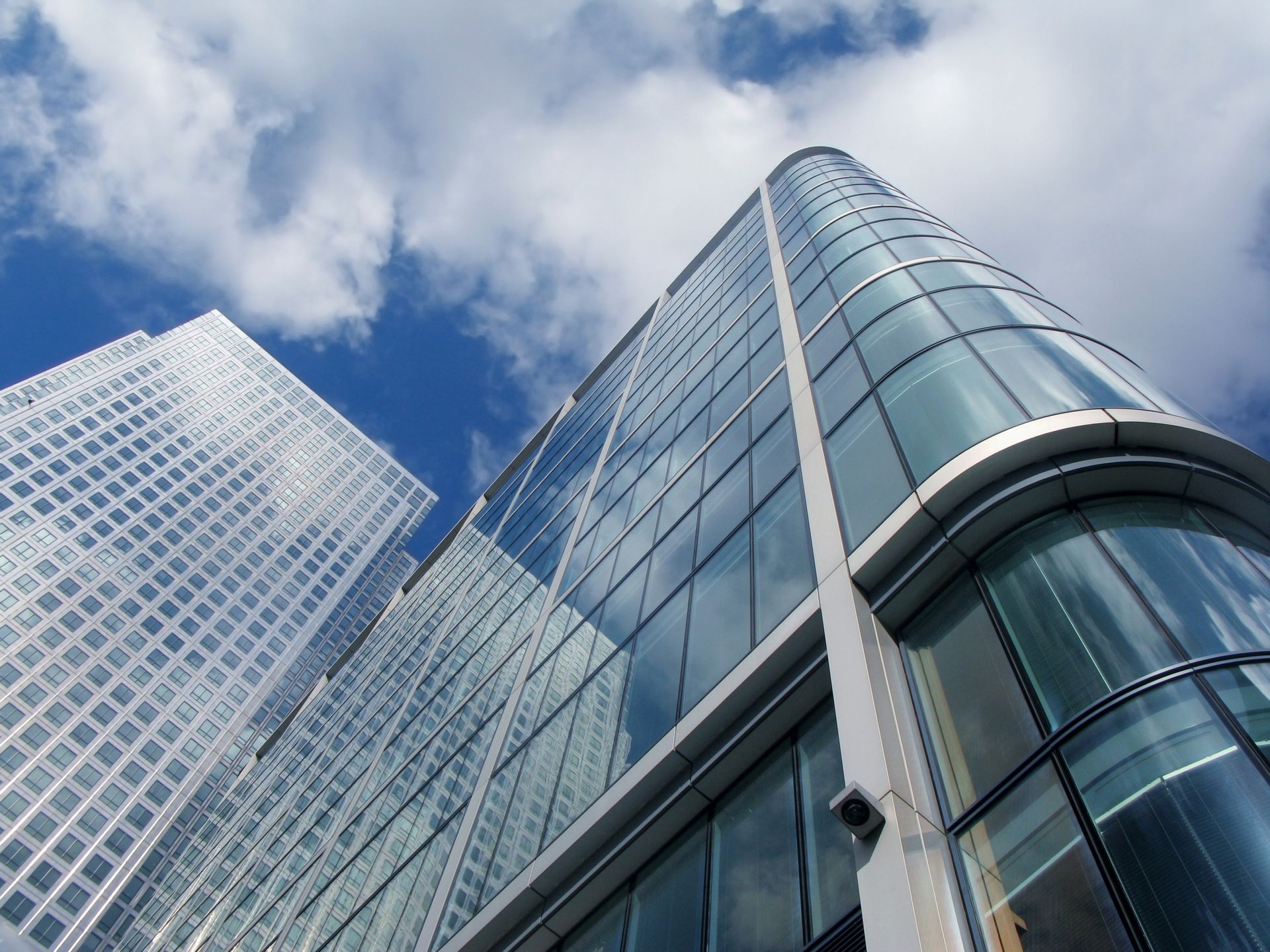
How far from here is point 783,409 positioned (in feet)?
50.3

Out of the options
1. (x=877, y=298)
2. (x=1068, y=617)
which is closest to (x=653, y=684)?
(x=1068, y=617)

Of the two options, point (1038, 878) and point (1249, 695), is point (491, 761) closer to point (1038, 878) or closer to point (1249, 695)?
point (1038, 878)

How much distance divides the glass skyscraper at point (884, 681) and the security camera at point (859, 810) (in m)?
0.06

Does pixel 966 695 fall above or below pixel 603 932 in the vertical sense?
above

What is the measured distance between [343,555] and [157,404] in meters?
30.4

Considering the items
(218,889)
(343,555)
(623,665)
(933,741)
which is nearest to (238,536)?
(343,555)

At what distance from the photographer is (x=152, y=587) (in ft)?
314

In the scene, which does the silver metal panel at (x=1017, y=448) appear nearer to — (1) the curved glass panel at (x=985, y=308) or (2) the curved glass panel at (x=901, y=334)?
(2) the curved glass panel at (x=901, y=334)

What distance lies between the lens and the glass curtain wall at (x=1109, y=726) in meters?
5.38

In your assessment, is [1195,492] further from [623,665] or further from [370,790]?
[370,790]

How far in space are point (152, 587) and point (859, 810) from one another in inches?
4150

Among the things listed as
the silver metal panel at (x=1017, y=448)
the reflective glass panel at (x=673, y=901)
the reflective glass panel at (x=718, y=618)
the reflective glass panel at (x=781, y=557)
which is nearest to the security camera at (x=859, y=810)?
the reflective glass panel at (x=673, y=901)

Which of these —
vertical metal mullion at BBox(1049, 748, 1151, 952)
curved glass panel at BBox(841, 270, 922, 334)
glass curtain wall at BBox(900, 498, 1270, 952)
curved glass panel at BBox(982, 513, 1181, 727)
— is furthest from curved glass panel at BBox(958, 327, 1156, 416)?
vertical metal mullion at BBox(1049, 748, 1151, 952)

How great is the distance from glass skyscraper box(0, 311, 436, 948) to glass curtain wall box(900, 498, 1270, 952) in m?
85.5
